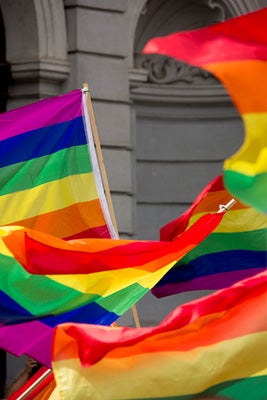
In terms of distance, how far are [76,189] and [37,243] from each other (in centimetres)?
178

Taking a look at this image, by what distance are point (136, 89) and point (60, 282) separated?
575 centimetres

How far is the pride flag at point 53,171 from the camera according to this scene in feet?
31.7

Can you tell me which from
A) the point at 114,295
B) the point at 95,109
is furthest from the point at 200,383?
the point at 95,109

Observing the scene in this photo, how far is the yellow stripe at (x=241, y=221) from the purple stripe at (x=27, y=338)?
1.49m

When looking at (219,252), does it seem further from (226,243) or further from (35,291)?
(35,291)

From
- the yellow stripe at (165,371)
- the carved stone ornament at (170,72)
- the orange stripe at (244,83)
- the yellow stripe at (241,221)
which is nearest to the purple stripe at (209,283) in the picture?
the yellow stripe at (241,221)

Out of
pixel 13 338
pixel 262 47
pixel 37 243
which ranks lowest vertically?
pixel 13 338

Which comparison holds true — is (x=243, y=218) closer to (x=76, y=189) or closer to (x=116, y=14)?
(x=76, y=189)

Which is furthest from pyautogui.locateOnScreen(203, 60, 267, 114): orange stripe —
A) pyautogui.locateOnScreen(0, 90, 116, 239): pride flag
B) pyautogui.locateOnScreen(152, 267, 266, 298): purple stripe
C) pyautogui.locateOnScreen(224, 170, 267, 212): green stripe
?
pyautogui.locateOnScreen(0, 90, 116, 239): pride flag

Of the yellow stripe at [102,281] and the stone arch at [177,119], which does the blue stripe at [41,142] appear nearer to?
the yellow stripe at [102,281]

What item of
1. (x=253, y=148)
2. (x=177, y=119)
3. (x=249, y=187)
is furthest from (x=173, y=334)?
(x=177, y=119)

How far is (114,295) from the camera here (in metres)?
8.14

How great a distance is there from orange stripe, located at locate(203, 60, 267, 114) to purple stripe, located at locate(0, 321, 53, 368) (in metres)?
2.45

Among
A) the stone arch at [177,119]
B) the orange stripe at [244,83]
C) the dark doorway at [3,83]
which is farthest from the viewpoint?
the stone arch at [177,119]
